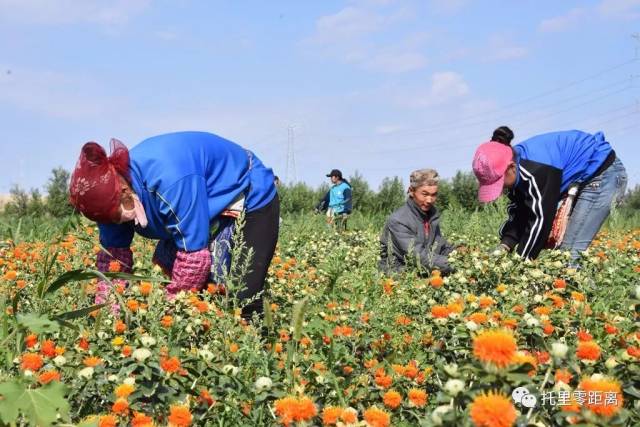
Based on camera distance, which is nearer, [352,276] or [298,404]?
[298,404]

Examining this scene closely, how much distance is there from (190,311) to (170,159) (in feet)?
2.56

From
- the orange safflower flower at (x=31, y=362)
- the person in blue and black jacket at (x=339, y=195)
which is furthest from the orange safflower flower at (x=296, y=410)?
the person in blue and black jacket at (x=339, y=195)

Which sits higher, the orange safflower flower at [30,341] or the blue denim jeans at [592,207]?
the blue denim jeans at [592,207]

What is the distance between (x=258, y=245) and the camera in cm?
352

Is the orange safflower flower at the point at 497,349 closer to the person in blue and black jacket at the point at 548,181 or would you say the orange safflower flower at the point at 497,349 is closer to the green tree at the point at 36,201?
the person in blue and black jacket at the point at 548,181

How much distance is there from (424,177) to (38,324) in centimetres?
405

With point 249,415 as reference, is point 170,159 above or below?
above

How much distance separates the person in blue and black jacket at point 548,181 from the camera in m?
4.08

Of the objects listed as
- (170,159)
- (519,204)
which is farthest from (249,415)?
(519,204)

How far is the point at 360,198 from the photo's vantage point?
101ft

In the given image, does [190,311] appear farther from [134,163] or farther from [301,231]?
[301,231]

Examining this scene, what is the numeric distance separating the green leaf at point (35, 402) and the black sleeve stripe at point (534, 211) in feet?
10.4

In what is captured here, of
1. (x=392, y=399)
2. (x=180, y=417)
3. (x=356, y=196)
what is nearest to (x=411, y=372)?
(x=392, y=399)

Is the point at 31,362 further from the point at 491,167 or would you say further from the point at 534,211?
the point at 534,211
